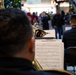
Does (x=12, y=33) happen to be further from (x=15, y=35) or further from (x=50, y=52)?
(x=50, y=52)

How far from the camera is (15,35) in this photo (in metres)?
1.22

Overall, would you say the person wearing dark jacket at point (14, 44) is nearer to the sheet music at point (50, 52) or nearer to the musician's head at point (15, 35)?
the musician's head at point (15, 35)

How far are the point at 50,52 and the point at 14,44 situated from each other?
1.91m

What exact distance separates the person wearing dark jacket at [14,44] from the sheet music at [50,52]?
1.78 m

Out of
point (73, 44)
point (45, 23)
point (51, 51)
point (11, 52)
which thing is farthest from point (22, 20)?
point (45, 23)

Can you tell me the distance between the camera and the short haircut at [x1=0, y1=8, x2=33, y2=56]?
1.21 metres

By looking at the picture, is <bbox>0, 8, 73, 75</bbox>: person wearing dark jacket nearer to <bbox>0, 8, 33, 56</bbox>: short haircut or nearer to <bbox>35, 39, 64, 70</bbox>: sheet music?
<bbox>0, 8, 33, 56</bbox>: short haircut

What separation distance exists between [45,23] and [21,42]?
46.6ft

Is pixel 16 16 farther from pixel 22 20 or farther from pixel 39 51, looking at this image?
pixel 39 51

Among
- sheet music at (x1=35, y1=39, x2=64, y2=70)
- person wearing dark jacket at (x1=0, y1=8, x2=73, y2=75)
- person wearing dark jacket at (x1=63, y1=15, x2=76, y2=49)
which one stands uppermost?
person wearing dark jacket at (x1=0, y1=8, x2=73, y2=75)

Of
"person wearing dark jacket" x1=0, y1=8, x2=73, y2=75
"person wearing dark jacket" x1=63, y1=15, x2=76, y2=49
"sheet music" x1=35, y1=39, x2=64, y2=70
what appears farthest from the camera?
"person wearing dark jacket" x1=63, y1=15, x2=76, y2=49

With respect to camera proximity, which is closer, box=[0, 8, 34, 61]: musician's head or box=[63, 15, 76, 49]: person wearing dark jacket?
box=[0, 8, 34, 61]: musician's head

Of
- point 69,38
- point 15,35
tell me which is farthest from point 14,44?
point 69,38

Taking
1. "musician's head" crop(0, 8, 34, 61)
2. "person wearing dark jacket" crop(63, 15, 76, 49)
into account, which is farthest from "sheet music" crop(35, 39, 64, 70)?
"person wearing dark jacket" crop(63, 15, 76, 49)
